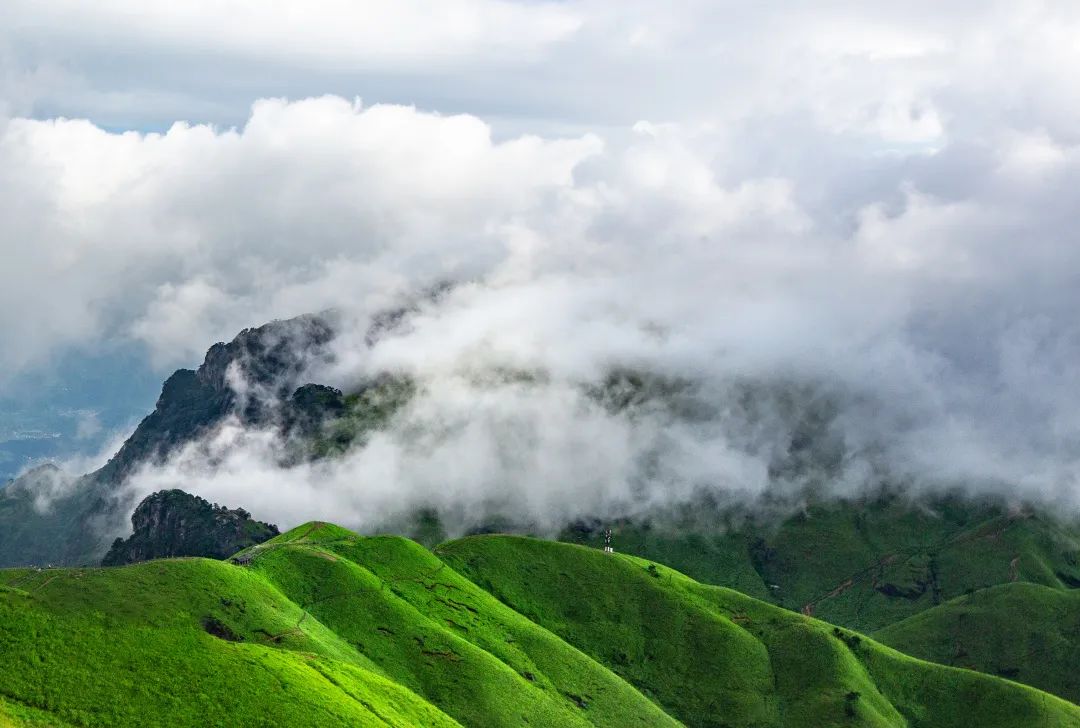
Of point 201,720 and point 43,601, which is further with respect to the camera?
point 43,601

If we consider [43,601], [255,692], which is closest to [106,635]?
[43,601]

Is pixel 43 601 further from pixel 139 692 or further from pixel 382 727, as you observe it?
pixel 382 727

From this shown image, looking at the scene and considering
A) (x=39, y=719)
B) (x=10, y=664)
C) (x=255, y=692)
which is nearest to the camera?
(x=39, y=719)

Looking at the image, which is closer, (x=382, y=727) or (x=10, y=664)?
(x=10, y=664)

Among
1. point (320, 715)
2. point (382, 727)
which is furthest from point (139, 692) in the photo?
point (382, 727)

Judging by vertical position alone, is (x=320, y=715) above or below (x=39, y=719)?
below

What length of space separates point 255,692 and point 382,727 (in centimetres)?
2413

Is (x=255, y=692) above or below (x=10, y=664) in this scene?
below

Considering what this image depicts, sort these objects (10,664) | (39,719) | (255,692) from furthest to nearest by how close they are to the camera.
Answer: (255,692)
(10,664)
(39,719)

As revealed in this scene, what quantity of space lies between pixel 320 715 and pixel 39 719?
4668cm

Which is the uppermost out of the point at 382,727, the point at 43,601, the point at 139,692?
the point at 43,601

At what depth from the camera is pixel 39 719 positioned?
6284 inches

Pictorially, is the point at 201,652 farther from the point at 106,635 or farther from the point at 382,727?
the point at 382,727

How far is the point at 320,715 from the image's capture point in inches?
7426
